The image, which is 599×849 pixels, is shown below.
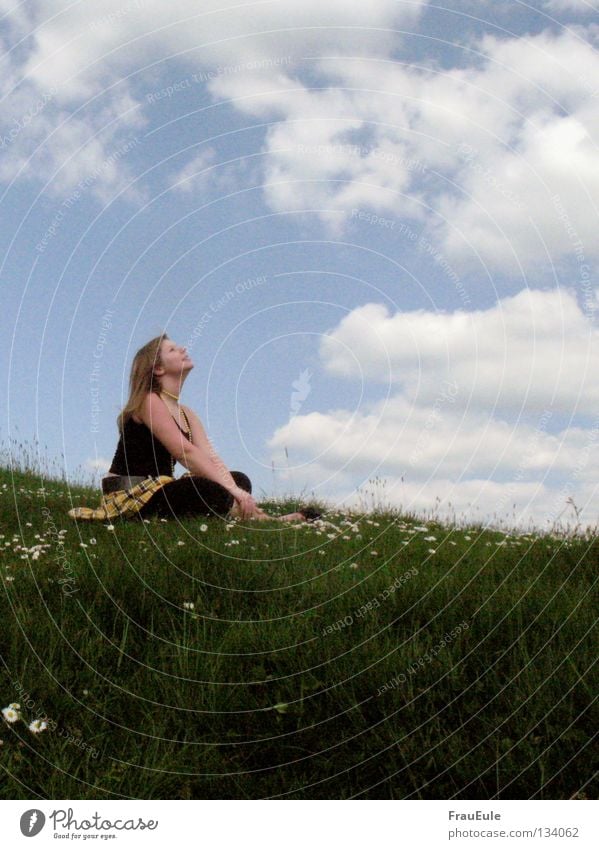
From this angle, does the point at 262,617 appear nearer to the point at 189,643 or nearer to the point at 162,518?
the point at 189,643

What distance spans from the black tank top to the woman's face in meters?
0.81

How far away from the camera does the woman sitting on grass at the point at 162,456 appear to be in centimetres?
966

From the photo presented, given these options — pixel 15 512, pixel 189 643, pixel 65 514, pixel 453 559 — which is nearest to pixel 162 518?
pixel 65 514

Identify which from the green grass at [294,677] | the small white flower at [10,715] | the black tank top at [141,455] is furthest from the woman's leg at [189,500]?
the small white flower at [10,715]

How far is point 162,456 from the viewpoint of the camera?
10.2 metres

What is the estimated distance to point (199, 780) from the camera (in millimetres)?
4172

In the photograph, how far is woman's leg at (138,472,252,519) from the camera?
9680 mm

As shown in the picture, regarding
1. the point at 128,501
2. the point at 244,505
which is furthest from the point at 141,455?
the point at 244,505

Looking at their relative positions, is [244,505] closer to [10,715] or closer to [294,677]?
[294,677]

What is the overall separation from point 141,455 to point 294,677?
5732 mm

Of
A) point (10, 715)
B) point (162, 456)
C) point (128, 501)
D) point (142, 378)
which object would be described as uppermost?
point (142, 378)
